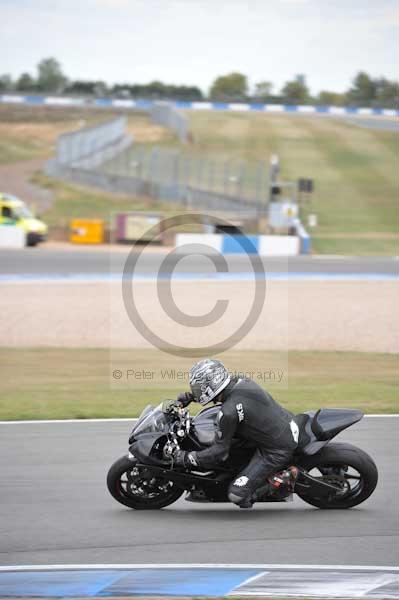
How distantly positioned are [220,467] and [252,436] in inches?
16.4

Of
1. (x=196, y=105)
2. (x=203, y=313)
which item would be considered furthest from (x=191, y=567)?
(x=196, y=105)

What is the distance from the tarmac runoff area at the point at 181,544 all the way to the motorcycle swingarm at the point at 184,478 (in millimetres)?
278

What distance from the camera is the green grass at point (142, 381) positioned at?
40.0 feet

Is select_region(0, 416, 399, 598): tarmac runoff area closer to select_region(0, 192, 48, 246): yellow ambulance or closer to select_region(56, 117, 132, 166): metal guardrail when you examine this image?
select_region(0, 192, 48, 246): yellow ambulance

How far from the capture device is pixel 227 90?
165625mm

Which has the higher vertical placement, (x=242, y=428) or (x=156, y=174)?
(x=156, y=174)

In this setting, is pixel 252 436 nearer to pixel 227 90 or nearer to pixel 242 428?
pixel 242 428

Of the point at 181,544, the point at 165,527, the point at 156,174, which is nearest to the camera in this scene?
the point at 181,544

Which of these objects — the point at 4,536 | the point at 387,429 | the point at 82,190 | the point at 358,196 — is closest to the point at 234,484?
the point at 4,536

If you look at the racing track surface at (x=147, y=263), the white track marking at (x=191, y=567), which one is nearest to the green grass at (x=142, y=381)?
the white track marking at (x=191, y=567)

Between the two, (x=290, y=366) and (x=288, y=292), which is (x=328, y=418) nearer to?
(x=290, y=366)

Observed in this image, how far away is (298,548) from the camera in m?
6.58

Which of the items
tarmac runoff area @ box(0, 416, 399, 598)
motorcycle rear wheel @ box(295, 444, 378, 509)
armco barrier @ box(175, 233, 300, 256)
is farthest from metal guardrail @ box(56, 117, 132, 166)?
motorcycle rear wheel @ box(295, 444, 378, 509)

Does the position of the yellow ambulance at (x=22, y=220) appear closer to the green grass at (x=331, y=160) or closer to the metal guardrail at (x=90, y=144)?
the green grass at (x=331, y=160)
